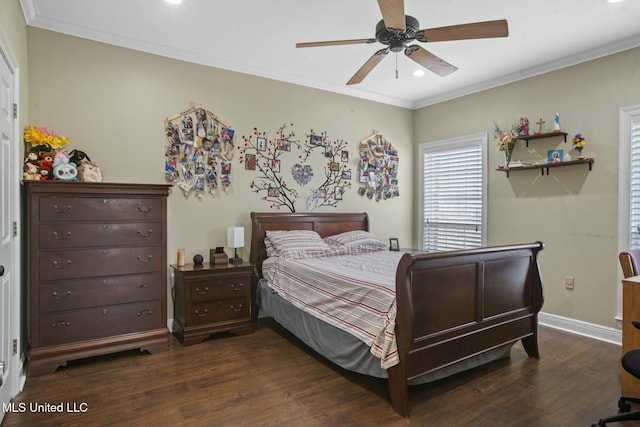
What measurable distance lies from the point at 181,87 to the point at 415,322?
3149 millimetres

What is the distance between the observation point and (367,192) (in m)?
5.15

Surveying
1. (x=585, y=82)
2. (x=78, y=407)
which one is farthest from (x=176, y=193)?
(x=585, y=82)

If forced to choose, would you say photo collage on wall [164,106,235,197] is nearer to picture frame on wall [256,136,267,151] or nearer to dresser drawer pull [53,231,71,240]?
picture frame on wall [256,136,267,151]

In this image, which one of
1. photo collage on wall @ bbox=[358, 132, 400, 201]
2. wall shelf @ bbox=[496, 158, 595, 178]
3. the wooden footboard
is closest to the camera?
the wooden footboard

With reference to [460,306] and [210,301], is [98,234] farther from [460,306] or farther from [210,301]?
[460,306]

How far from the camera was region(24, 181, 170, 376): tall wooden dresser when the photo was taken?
2.77 m

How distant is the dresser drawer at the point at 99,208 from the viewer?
9.23 feet

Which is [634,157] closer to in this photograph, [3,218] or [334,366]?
[334,366]

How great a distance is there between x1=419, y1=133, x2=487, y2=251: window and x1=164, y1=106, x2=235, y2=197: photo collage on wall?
114 inches

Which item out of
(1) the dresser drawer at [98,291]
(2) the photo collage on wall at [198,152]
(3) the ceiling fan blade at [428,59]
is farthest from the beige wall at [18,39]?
(3) the ceiling fan blade at [428,59]

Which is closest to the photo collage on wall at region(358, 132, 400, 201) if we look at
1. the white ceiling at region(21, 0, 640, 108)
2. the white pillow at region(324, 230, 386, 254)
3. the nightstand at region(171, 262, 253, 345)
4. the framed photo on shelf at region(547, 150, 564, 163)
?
the white pillow at region(324, 230, 386, 254)

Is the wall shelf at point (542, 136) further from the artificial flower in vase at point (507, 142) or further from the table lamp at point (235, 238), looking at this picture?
the table lamp at point (235, 238)

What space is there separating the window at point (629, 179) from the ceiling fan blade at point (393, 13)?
8.34ft

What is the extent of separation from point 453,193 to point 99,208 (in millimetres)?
4160
